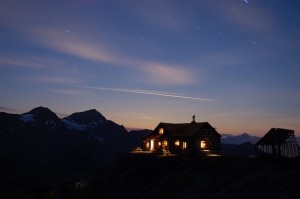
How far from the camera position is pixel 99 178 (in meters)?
58.3

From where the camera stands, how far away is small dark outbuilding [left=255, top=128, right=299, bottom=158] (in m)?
50.1

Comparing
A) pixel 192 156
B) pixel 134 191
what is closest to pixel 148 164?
pixel 192 156

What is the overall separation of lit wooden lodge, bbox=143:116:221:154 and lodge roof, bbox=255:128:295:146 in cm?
2043

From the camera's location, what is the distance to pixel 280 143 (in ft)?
164

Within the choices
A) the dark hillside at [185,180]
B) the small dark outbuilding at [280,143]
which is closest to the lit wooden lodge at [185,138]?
the dark hillside at [185,180]

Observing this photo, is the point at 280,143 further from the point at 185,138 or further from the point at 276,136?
the point at 185,138

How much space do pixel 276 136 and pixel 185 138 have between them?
25.0 metres

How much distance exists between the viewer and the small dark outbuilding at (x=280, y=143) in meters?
50.1

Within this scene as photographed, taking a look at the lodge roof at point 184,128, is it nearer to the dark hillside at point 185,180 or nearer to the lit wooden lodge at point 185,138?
the lit wooden lodge at point 185,138

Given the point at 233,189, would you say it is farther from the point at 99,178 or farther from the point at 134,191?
the point at 99,178

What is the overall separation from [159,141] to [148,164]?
1881 cm

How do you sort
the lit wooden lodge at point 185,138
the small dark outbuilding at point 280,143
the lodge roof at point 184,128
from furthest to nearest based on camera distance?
1. the lodge roof at point 184,128
2. the lit wooden lodge at point 185,138
3. the small dark outbuilding at point 280,143

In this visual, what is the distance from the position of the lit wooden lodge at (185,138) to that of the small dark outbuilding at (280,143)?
20.3 metres

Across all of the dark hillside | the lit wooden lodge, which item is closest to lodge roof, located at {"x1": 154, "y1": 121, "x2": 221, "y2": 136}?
the lit wooden lodge
